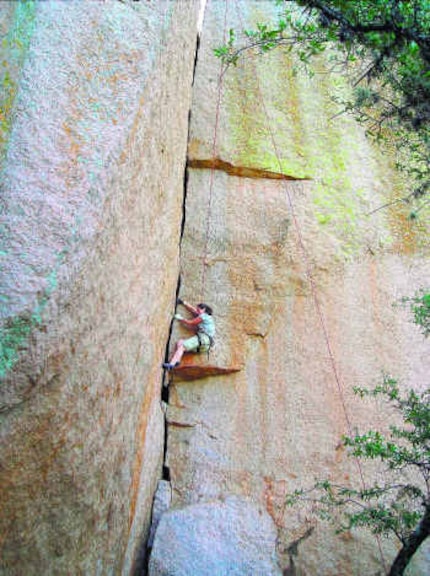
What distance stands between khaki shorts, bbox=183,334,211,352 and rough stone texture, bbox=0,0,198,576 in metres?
1.93

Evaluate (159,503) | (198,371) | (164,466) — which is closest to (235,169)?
(198,371)

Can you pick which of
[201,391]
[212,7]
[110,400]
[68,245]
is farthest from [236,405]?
[212,7]

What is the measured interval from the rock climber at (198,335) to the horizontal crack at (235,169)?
2.53m

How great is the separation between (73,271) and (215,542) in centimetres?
353

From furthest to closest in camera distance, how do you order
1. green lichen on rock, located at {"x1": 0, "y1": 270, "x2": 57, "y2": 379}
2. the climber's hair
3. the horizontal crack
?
1. the horizontal crack
2. the climber's hair
3. green lichen on rock, located at {"x1": 0, "y1": 270, "x2": 57, "y2": 379}

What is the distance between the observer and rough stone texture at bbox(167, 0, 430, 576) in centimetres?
607

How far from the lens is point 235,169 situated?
800cm

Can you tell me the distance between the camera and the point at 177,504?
5.79m

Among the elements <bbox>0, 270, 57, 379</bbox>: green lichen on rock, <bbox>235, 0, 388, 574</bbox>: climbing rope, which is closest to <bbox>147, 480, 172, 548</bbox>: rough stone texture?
<bbox>235, 0, 388, 574</bbox>: climbing rope

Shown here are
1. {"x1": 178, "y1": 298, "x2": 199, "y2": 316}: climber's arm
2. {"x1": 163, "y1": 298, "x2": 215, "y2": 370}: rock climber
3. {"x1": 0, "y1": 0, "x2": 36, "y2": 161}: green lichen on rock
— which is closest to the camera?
{"x1": 0, "y1": 0, "x2": 36, "y2": 161}: green lichen on rock

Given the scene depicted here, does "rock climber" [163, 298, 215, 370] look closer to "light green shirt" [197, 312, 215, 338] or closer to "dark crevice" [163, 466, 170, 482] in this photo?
"light green shirt" [197, 312, 215, 338]

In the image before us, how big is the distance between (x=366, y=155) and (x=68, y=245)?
7.02m

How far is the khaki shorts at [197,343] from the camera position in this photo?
21.0 ft

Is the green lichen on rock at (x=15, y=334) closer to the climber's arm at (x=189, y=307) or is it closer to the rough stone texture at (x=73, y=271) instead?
the rough stone texture at (x=73, y=271)
